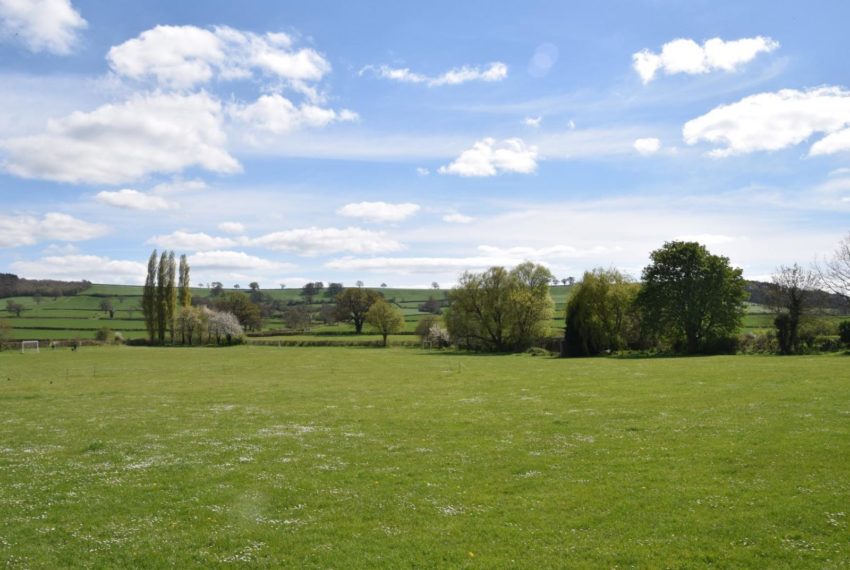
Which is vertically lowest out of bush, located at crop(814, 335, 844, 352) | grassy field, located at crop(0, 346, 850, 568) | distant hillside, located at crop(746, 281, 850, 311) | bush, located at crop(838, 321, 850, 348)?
grassy field, located at crop(0, 346, 850, 568)

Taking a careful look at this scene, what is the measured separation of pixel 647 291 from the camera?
70562 millimetres

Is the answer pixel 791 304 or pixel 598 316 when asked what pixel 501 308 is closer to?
pixel 598 316

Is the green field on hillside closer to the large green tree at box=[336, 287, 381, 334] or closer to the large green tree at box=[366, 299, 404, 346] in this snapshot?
the large green tree at box=[336, 287, 381, 334]

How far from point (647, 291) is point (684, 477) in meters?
60.9

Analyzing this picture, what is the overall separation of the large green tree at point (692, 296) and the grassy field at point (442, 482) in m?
39.9

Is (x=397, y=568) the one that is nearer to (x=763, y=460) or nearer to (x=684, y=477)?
(x=684, y=477)

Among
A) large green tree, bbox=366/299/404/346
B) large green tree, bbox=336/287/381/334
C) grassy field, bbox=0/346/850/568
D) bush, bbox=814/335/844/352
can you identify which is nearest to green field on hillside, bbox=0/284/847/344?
large green tree, bbox=336/287/381/334

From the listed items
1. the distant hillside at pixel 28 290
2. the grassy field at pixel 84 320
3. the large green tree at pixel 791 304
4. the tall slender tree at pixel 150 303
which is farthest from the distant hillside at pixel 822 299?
the distant hillside at pixel 28 290

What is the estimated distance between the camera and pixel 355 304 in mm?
161125

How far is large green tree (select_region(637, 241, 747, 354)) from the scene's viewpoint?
6606cm

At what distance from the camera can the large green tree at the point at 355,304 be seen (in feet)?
527

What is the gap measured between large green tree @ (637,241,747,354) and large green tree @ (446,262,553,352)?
1954cm

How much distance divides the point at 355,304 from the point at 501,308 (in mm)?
79064

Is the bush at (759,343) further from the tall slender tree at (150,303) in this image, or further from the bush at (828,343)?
the tall slender tree at (150,303)
